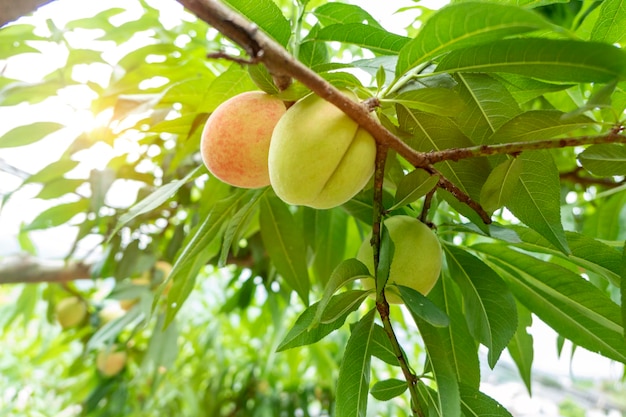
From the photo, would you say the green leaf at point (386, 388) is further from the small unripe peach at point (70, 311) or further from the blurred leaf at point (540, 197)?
the small unripe peach at point (70, 311)

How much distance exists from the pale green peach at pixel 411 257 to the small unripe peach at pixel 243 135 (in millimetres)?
131

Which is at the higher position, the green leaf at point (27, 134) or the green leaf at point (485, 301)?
the green leaf at point (485, 301)

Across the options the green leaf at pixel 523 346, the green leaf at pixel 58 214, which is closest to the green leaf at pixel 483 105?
the green leaf at pixel 523 346

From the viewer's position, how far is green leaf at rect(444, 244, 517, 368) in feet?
1.56

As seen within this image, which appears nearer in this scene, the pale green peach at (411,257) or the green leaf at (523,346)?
the pale green peach at (411,257)

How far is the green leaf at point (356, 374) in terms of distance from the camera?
422 millimetres

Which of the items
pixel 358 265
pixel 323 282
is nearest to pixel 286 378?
pixel 323 282

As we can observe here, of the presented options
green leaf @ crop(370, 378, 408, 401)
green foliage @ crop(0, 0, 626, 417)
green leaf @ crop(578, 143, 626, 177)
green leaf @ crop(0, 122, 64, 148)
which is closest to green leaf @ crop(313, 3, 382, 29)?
green foliage @ crop(0, 0, 626, 417)

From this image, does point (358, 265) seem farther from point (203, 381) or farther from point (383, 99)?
point (203, 381)

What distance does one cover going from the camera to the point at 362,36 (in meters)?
0.46

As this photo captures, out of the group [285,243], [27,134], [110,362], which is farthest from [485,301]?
[110,362]

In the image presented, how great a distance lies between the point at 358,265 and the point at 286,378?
1318 millimetres

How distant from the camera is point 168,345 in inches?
40.3

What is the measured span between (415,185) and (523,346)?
37 cm
